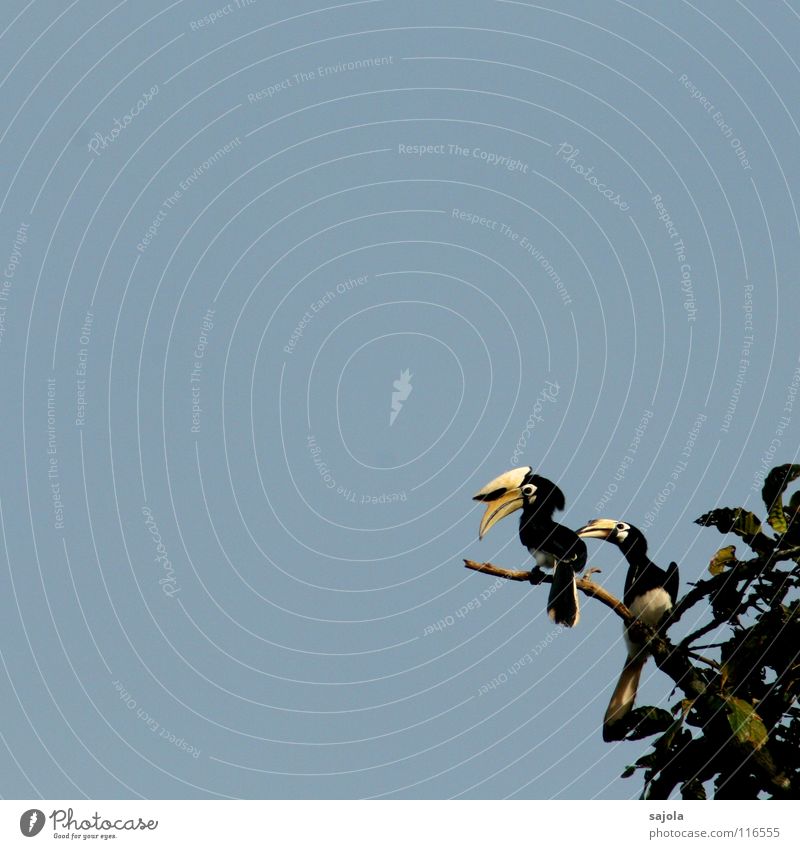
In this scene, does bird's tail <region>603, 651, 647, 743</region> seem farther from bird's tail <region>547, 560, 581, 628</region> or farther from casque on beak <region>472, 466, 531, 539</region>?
casque on beak <region>472, 466, 531, 539</region>

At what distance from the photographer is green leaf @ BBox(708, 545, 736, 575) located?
632 inches

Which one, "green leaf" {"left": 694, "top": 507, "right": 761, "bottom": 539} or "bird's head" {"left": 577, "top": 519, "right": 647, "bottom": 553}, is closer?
"green leaf" {"left": 694, "top": 507, "right": 761, "bottom": 539}

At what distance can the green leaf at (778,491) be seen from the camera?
15.6 meters

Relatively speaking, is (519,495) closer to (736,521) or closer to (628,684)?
(628,684)

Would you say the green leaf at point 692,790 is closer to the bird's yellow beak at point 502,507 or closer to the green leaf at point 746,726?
the green leaf at point 746,726

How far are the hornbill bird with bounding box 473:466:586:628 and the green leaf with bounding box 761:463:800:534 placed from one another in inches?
163

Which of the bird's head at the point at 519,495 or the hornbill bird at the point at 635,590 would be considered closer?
the hornbill bird at the point at 635,590
